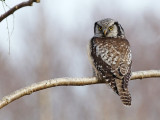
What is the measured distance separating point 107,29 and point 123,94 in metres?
1.58

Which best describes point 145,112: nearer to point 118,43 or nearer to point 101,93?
point 101,93

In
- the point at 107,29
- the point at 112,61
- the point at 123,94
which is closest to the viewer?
the point at 123,94

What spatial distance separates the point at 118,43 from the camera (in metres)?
8.57

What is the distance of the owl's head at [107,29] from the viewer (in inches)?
356

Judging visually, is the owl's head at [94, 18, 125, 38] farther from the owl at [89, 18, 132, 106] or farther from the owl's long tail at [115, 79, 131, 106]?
the owl's long tail at [115, 79, 131, 106]

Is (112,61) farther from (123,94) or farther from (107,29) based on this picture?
(107,29)

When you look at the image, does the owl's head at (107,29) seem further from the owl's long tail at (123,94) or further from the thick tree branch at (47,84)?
the thick tree branch at (47,84)

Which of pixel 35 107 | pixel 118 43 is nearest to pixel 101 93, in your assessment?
pixel 35 107

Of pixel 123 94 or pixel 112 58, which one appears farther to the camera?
pixel 112 58

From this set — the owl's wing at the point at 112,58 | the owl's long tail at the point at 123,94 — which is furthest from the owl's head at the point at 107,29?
the owl's long tail at the point at 123,94

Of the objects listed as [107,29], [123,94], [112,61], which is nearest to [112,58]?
[112,61]

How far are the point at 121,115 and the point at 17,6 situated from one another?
40.8 m

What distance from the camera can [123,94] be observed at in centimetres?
775

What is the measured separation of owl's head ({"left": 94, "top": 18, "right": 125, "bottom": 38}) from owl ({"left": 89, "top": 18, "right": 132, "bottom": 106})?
0.07ft
